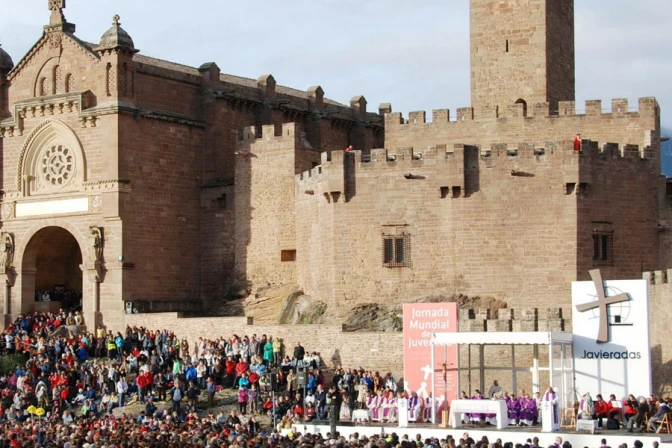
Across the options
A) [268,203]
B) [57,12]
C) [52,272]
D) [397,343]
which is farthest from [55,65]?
[397,343]

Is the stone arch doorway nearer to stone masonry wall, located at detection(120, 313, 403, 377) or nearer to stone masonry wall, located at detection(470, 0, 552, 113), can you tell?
stone masonry wall, located at detection(120, 313, 403, 377)

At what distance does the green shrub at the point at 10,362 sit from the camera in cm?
4907

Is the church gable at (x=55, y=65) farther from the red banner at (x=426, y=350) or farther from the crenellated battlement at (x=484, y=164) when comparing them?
the red banner at (x=426, y=350)

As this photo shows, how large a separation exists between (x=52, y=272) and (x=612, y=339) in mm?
25586

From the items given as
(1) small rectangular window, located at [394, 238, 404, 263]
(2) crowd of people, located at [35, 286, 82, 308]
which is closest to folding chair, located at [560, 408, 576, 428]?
(1) small rectangular window, located at [394, 238, 404, 263]

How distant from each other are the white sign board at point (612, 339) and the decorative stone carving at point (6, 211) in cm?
2457

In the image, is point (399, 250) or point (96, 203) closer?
point (399, 250)

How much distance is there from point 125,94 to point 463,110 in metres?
11.9

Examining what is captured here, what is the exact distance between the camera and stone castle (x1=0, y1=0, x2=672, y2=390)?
46344 millimetres

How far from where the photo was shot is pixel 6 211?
55.9m

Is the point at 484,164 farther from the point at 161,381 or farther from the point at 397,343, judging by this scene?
the point at 161,381

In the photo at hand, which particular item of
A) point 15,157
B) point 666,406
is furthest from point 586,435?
point 15,157

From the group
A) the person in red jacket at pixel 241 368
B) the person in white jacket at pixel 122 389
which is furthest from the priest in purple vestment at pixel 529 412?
the person in white jacket at pixel 122 389

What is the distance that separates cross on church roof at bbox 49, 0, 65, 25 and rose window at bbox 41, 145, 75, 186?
4635 mm
